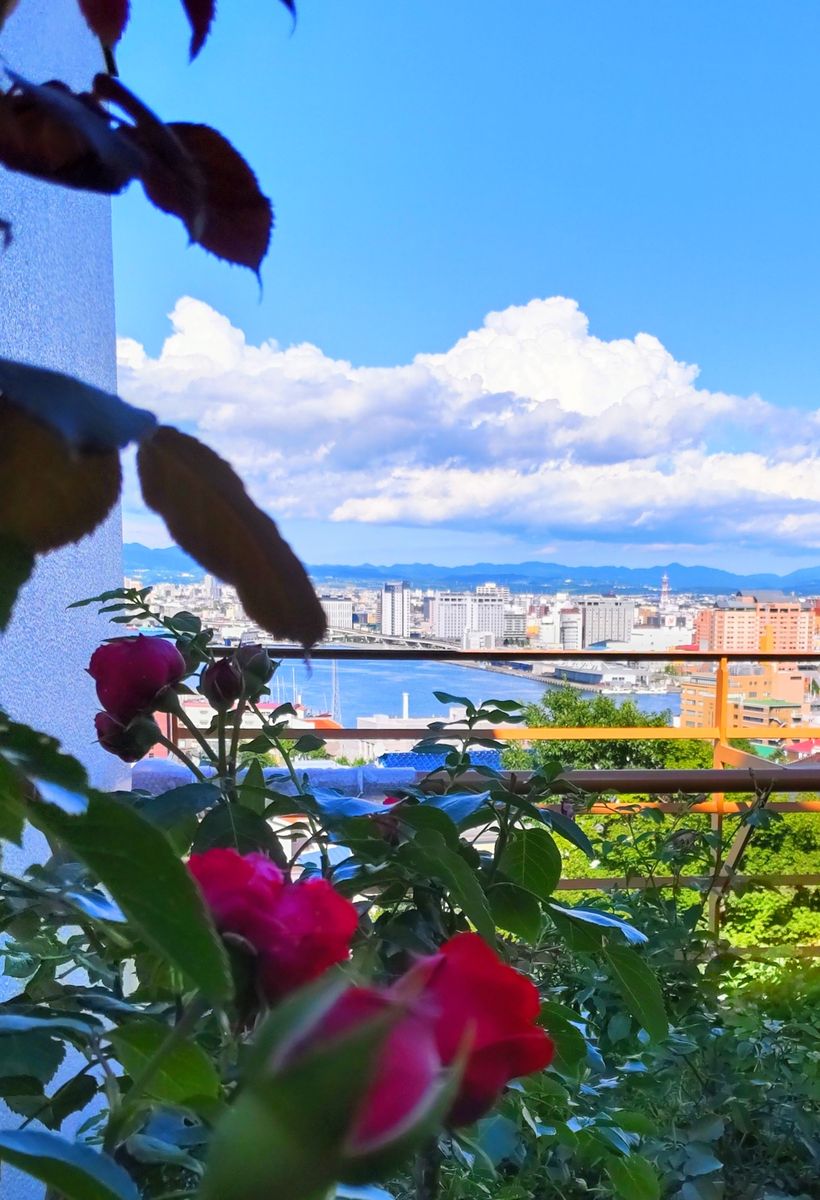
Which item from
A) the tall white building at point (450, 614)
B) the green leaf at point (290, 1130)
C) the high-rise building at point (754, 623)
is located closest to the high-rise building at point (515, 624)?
the tall white building at point (450, 614)

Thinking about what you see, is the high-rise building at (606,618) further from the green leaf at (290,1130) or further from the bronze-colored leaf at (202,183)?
the green leaf at (290,1130)

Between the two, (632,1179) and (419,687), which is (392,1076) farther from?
(419,687)

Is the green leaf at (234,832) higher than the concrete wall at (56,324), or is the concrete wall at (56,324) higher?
the concrete wall at (56,324)

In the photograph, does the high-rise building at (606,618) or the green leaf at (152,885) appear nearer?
the green leaf at (152,885)

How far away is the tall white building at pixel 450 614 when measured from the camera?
2.94m

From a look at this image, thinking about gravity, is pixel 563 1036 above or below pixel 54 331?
A: below

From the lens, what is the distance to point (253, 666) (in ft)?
1.59

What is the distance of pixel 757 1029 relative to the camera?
125 cm

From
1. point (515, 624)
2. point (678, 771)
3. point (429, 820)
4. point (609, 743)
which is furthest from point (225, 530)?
point (515, 624)

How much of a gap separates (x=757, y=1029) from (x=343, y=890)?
1087 millimetres

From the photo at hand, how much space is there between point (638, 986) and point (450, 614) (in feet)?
9.50

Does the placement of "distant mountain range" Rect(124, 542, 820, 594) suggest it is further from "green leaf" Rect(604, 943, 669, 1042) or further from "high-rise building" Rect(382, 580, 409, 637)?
"green leaf" Rect(604, 943, 669, 1042)

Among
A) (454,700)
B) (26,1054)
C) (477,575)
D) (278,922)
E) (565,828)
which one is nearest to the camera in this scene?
(278,922)

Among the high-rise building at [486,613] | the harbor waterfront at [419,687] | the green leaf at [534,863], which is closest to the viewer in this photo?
the green leaf at [534,863]
